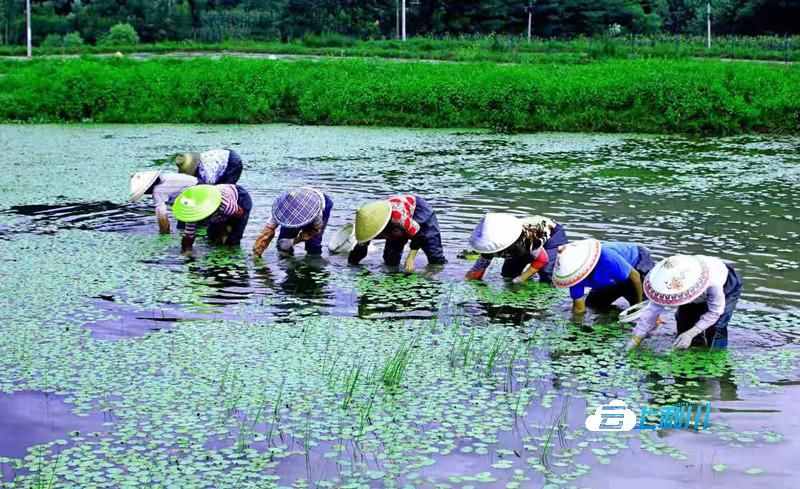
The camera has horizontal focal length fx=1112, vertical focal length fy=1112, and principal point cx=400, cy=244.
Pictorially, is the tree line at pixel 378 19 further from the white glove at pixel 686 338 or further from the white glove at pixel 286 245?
the white glove at pixel 686 338

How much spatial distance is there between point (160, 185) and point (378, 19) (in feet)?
119

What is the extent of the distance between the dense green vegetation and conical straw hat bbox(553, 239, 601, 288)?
42.2 ft

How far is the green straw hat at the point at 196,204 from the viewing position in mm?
9141

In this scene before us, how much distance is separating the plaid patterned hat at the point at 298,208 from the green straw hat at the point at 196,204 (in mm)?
585

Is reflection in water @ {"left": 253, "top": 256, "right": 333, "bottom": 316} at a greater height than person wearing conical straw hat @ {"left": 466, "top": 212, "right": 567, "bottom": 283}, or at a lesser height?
lesser

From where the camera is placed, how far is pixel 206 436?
541cm

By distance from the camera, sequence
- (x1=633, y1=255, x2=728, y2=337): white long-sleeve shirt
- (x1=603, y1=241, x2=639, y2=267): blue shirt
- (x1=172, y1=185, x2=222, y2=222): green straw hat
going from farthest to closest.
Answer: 1. (x1=172, y1=185, x2=222, y2=222): green straw hat
2. (x1=603, y1=241, x2=639, y2=267): blue shirt
3. (x1=633, y1=255, x2=728, y2=337): white long-sleeve shirt

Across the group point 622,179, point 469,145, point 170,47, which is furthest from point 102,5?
point 622,179

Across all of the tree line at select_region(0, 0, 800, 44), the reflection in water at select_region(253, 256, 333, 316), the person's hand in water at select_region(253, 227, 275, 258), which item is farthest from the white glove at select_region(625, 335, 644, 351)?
the tree line at select_region(0, 0, 800, 44)

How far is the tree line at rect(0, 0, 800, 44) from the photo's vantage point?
4328 centimetres

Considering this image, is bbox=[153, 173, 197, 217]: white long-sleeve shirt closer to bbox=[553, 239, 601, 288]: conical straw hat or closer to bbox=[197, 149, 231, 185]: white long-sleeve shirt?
bbox=[197, 149, 231, 185]: white long-sleeve shirt

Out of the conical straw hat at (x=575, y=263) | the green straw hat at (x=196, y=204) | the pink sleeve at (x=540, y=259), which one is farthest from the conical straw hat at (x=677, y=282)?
the green straw hat at (x=196, y=204)

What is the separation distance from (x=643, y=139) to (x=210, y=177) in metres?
9.88

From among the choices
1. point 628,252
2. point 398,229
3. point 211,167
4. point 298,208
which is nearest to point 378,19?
point 211,167
